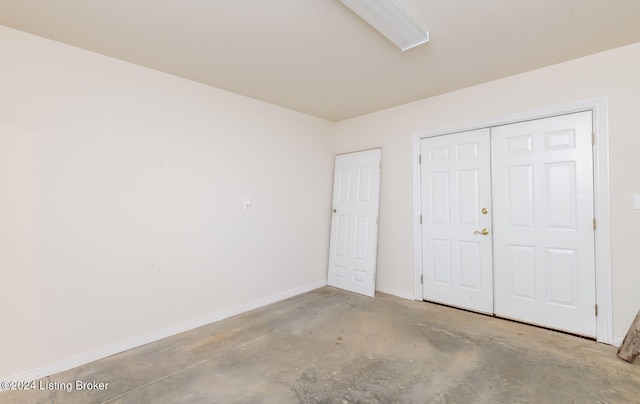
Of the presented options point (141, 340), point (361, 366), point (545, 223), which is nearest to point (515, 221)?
point (545, 223)

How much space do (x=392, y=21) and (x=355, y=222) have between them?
8.61 ft

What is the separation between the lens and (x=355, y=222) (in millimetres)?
4062

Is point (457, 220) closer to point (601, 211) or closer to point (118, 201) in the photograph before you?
point (601, 211)

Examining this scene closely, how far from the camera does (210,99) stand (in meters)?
3.06

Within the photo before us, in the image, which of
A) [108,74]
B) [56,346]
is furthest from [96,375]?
[108,74]

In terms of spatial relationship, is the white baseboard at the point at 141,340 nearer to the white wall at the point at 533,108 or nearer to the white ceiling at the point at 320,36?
the white wall at the point at 533,108

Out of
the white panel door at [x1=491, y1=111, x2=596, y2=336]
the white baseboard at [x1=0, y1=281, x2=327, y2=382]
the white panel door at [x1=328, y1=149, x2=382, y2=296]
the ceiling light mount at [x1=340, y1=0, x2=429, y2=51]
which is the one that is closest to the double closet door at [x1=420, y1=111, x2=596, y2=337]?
the white panel door at [x1=491, y1=111, x2=596, y2=336]

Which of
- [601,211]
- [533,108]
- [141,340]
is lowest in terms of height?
[141,340]

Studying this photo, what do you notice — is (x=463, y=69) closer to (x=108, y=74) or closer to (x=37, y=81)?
(x=108, y=74)

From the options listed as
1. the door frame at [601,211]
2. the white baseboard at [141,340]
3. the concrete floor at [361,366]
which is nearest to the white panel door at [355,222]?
the white baseboard at [141,340]

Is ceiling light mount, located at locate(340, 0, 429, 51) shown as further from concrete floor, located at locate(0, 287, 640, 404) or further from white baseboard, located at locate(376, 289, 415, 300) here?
white baseboard, located at locate(376, 289, 415, 300)

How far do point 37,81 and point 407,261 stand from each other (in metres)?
3.95

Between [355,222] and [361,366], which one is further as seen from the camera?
[355,222]

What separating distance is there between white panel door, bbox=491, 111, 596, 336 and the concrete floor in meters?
0.27
